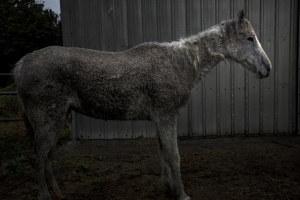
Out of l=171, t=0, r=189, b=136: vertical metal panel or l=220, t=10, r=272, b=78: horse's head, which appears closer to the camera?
l=220, t=10, r=272, b=78: horse's head

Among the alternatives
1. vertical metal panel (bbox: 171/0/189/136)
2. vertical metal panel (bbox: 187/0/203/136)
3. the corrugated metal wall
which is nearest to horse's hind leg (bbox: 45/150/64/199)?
the corrugated metal wall

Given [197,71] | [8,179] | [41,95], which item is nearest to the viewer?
[41,95]

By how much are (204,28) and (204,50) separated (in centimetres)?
295

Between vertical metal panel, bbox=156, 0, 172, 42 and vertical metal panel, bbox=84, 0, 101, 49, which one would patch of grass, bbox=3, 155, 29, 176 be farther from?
vertical metal panel, bbox=156, 0, 172, 42

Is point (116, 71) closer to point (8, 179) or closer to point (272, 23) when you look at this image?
point (8, 179)

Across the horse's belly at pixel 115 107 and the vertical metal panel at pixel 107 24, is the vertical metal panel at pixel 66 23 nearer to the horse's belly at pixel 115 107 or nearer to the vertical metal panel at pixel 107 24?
the vertical metal panel at pixel 107 24

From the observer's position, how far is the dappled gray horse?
3.27 metres

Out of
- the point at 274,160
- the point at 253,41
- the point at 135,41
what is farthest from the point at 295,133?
the point at 135,41

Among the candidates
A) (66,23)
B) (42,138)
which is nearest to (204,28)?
(66,23)

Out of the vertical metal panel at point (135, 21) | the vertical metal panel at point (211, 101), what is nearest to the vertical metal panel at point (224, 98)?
the vertical metal panel at point (211, 101)

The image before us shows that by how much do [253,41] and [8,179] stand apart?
168 inches

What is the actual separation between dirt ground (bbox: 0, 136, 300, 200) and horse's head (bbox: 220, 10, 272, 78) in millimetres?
1594

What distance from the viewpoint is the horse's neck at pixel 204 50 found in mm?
3701

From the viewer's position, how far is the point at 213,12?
6.43 m
